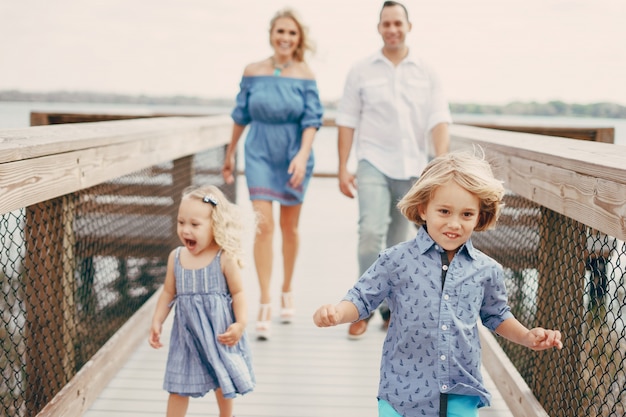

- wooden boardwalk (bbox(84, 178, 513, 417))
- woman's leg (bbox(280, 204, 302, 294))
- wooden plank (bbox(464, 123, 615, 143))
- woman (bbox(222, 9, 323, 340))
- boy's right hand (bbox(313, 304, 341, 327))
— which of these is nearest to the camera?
boy's right hand (bbox(313, 304, 341, 327))

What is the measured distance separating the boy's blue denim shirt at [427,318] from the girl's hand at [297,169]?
6.13 feet

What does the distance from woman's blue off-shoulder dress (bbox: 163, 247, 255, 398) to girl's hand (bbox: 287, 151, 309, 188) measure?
51.6 inches

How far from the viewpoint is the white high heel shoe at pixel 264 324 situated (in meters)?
3.88

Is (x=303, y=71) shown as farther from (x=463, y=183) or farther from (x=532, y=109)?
(x=532, y=109)

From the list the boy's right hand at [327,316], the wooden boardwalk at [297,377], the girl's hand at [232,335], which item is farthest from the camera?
the wooden boardwalk at [297,377]

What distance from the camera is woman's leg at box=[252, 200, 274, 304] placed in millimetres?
3883

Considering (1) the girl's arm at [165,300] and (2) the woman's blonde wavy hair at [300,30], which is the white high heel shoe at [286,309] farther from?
(1) the girl's arm at [165,300]

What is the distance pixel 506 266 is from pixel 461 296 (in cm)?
276

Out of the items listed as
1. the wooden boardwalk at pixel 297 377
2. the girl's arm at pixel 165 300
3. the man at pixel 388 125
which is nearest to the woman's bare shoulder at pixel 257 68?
the man at pixel 388 125

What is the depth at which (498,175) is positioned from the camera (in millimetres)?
3365

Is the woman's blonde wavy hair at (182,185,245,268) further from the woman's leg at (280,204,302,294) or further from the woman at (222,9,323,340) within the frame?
the woman's leg at (280,204,302,294)

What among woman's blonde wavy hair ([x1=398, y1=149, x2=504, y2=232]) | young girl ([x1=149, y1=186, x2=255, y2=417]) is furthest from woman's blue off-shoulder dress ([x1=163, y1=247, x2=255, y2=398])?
woman's blonde wavy hair ([x1=398, y1=149, x2=504, y2=232])

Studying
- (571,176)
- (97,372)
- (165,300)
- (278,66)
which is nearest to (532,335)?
(571,176)

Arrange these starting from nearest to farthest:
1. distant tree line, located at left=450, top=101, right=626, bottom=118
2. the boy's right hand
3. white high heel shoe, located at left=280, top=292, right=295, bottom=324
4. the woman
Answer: the boy's right hand, the woman, white high heel shoe, located at left=280, top=292, right=295, bottom=324, distant tree line, located at left=450, top=101, right=626, bottom=118
